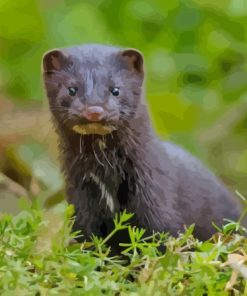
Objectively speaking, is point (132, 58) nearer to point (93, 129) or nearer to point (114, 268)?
point (93, 129)

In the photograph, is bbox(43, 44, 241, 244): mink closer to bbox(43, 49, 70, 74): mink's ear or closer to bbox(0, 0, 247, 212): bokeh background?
bbox(43, 49, 70, 74): mink's ear

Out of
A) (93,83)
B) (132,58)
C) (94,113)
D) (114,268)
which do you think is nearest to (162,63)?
(132,58)

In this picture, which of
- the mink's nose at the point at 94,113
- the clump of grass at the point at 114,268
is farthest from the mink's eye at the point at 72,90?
the clump of grass at the point at 114,268

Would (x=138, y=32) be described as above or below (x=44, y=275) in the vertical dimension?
above

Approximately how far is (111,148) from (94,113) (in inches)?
9.3

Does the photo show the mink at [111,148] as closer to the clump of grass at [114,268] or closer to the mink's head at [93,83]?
the mink's head at [93,83]

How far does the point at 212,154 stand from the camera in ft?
15.9

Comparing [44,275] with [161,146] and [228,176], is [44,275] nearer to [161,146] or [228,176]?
[161,146]

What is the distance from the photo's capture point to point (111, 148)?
2.96 meters

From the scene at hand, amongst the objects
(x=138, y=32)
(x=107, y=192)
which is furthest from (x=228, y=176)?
(x=107, y=192)

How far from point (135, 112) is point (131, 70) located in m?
0.11

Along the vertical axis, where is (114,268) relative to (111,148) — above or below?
below

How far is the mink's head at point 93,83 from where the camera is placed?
2.80 metres

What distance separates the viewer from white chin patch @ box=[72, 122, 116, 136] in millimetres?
2787
